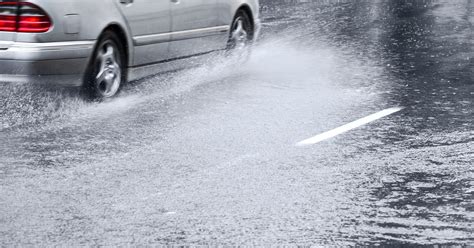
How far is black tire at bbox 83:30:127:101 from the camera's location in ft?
34.2

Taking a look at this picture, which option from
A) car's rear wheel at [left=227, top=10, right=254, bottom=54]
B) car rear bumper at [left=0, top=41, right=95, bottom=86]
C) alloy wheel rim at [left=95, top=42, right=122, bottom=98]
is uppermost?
car rear bumper at [left=0, top=41, right=95, bottom=86]

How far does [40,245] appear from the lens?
20.0 ft

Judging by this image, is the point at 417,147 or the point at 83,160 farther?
the point at 417,147

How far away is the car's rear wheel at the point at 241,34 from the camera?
13172mm

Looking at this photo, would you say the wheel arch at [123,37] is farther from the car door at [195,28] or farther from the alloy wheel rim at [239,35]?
the alloy wheel rim at [239,35]

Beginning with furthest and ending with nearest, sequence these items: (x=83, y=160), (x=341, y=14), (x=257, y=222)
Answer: (x=341, y=14)
(x=83, y=160)
(x=257, y=222)

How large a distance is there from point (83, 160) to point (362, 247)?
2.81 m

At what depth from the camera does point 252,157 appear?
8.57 metres

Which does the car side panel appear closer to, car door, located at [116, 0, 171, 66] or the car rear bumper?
the car rear bumper

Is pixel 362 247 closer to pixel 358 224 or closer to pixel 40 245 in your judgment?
pixel 358 224

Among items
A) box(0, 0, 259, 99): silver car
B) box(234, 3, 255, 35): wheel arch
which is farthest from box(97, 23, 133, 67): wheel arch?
box(234, 3, 255, 35): wheel arch

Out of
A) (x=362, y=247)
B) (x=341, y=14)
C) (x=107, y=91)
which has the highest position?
(x=362, y=247)

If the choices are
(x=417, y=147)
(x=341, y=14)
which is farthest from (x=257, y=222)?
(x=341, y=14)

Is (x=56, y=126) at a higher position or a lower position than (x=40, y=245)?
lower
